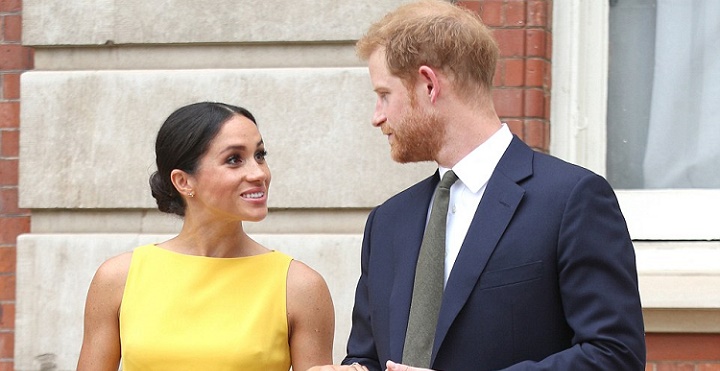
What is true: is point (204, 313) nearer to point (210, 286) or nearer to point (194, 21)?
point (210, 286)

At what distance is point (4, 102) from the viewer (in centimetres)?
465

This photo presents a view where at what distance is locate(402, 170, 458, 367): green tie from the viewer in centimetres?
252

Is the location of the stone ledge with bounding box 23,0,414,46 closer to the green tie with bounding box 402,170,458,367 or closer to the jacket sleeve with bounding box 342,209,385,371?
the jacket sleeve with bounding box 342,209,385,371

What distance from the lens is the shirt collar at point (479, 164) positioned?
2580 mm

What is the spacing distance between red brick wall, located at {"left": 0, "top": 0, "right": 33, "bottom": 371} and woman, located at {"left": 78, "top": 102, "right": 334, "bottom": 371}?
1284 millimetres

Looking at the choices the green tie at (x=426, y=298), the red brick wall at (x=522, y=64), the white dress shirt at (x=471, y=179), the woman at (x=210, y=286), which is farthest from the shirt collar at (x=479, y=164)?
the red brick wall at (x=522, y=64)

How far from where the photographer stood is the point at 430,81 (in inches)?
101

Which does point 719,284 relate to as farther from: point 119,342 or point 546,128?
point 119,342

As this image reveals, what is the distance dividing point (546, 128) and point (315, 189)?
0.90 m

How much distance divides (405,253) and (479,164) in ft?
0.89

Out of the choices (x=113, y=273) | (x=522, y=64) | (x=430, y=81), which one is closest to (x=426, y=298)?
(x=430, y=81)

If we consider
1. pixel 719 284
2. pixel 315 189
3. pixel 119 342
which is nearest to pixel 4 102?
pixel 315 189

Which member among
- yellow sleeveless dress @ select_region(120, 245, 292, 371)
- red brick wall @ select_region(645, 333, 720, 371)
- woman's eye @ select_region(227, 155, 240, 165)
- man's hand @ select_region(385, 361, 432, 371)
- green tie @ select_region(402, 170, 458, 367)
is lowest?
red brick wall @ select_region(645, 333, 720, 371)

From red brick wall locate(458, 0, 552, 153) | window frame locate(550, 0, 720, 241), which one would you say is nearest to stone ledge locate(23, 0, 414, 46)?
red brick wall locate(458, 0, 552, 153)
